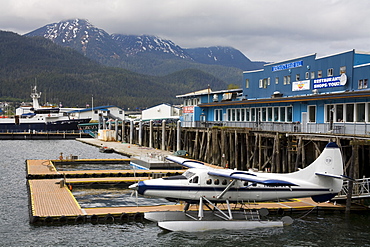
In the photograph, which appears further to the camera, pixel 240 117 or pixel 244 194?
pixel 240 117

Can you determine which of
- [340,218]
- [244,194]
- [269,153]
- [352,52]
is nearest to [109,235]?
[244,194]

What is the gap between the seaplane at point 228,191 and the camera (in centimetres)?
2533

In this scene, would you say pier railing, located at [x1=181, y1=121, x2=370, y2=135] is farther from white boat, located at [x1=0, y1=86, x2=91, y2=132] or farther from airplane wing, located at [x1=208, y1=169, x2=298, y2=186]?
white boat, located at [x1=0, y1=86, x2=91, y2=132]

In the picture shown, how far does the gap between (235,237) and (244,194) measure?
2685 millimetres

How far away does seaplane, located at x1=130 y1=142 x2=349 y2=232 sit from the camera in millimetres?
25328

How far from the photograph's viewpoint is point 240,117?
5831 centimetres

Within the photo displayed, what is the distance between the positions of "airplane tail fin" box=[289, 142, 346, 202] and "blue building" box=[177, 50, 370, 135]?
752 cm

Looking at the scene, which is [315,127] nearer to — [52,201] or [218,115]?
[52,201]

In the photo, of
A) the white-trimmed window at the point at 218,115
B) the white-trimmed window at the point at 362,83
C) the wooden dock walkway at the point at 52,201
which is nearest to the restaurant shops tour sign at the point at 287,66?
the white-trimmed window at the point at 362,83

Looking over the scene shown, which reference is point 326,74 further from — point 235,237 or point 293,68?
point 235,237

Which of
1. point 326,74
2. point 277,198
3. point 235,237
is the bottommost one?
point 235,237

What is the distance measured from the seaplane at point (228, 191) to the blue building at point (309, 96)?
8.15 m

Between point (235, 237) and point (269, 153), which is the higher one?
point (269, 153)

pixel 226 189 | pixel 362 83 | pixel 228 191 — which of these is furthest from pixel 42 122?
pixel 226 189
